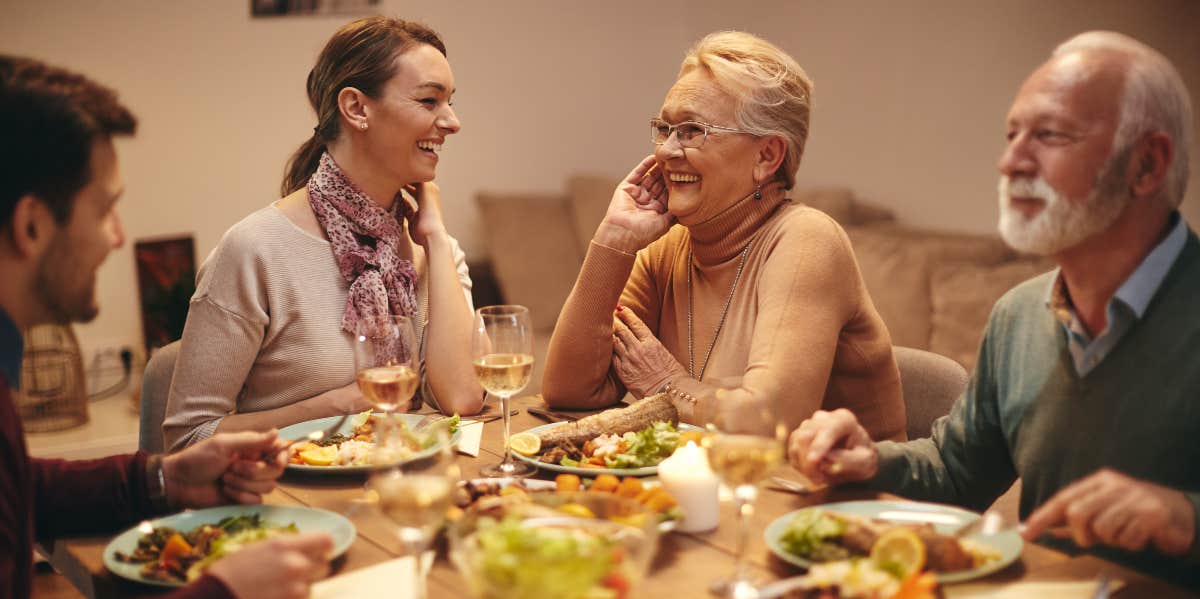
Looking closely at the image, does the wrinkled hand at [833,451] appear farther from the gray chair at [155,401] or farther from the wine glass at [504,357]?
the gray chair at [155,401]

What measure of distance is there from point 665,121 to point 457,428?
2.72ft

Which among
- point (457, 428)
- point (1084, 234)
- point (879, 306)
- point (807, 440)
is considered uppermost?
point (1084, 234)

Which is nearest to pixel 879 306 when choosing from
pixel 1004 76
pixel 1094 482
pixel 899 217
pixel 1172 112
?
pixel 899 217

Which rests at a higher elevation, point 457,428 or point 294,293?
point 294,293

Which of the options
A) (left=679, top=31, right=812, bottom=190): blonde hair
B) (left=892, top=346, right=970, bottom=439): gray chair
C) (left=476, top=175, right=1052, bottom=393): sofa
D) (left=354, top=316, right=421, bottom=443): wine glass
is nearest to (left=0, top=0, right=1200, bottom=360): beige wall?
(left=476, top=175, right=1052, bottom=393): sofa

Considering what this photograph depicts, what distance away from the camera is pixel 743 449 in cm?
130

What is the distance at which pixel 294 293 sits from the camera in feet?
7.30

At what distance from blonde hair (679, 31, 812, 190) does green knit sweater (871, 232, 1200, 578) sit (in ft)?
2.24

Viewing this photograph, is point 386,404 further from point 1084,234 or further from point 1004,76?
point 1004,76

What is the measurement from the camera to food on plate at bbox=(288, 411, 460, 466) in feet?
4.89

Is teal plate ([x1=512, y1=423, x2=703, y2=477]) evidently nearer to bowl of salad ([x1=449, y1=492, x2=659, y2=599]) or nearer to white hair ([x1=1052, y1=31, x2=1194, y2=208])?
bowl of salad ([x1=449, y1=492, x2=659, y2=599])

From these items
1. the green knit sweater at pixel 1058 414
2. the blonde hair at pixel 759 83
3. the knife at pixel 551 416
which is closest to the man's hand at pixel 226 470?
the knife at pixel 551 416

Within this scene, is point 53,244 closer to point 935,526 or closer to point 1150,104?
point 935,526

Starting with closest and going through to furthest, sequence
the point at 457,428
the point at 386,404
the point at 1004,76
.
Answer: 1. the point at 386,404
2. the point at 457,428
3. the point at 1004,76
